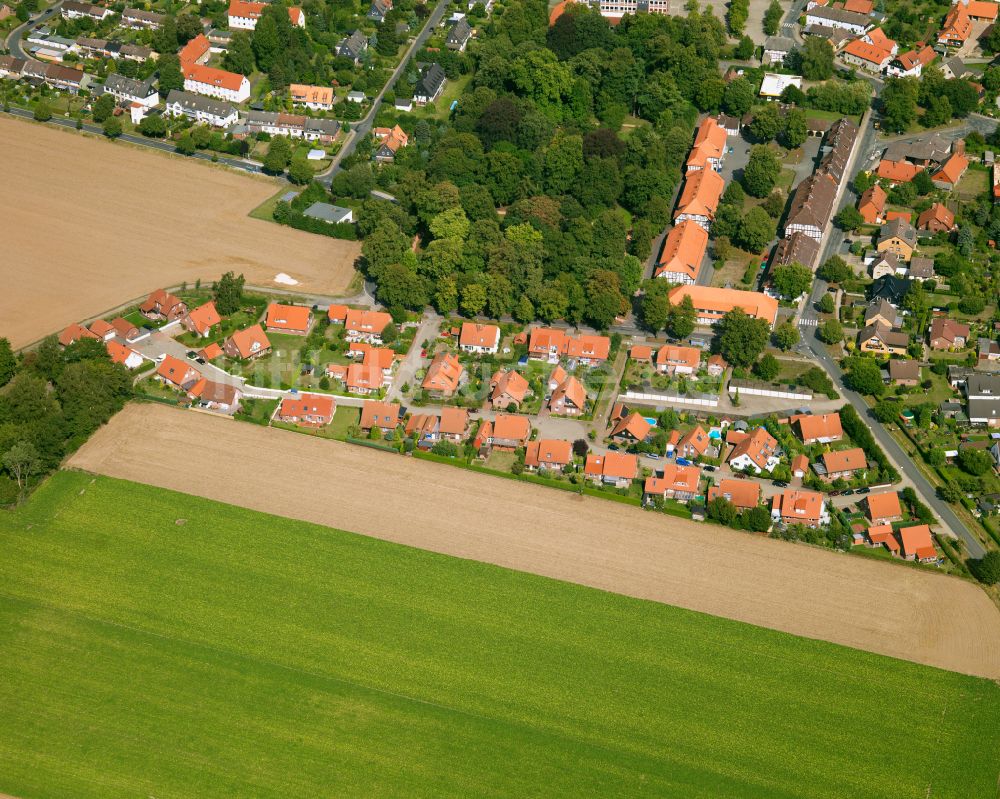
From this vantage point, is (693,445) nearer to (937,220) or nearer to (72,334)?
(937,220)

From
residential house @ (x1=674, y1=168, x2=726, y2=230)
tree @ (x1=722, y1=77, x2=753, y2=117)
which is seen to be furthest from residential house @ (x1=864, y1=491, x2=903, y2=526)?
tree @ (x1=722, y1=77, x2=753, y2=117)

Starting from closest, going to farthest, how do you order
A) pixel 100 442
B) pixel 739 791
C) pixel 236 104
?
1. pixel 739 791
2. pixel 100 442
3. pixel 236 104

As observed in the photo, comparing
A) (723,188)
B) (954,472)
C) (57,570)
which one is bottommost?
(57,570)

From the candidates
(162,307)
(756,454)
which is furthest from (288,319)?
(756,454)

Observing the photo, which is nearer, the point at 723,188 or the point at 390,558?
the point at 390,558

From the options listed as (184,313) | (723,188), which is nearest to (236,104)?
(184,313)

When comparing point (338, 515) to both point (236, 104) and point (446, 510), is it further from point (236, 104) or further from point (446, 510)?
point (236, 104)

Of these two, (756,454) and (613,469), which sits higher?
(756,454)
